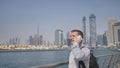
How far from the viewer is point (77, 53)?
223 centimetres

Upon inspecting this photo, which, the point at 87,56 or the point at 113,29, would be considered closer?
the point at 87,56

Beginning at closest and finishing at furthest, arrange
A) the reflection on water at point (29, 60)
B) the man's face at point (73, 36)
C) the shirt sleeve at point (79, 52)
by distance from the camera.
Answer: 1. the shirt sleeve at point (79, 52)
2. the man's face at point (73, 36)
3. the reflection on water at point (29, 60)

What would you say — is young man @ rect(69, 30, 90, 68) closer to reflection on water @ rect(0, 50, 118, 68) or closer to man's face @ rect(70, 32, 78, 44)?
man's face @ rect(70, 32, 78, 44)

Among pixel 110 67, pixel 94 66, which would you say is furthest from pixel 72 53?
pixel 110 67

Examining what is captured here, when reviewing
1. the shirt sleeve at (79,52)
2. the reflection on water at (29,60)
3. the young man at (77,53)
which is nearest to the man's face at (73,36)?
the young man at (77,53)

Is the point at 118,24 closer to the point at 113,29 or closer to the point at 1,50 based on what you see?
the point at 113,29

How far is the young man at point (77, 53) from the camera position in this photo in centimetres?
225

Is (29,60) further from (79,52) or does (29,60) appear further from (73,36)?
(79,52)

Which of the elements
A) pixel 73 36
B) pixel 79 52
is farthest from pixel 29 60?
pixel 79 52

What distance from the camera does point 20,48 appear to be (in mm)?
176000

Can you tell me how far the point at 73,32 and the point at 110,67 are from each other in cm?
424

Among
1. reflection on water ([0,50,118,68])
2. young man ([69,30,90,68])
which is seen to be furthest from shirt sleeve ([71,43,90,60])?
reflection on water ([0,50,118,68])

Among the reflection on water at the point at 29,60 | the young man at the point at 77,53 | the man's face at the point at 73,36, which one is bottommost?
the reflection on water at the point at 29,60

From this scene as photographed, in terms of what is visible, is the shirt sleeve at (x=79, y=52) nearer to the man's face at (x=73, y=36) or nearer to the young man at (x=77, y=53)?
the young man at (x=77, y=53)
